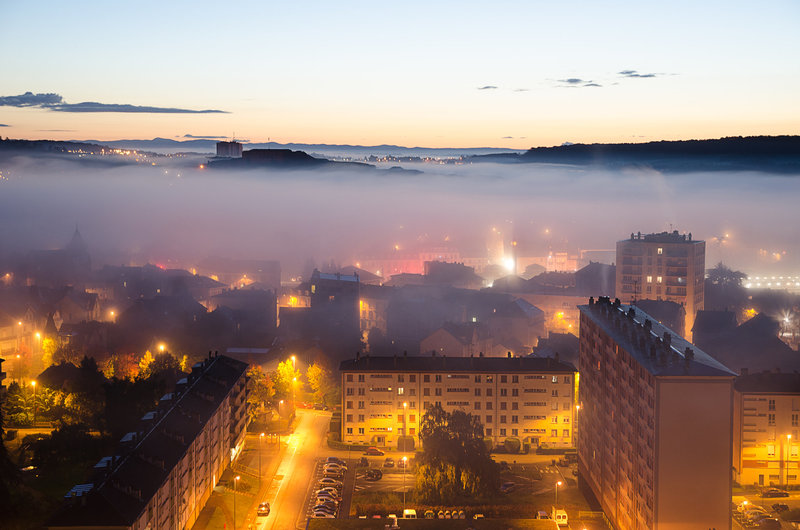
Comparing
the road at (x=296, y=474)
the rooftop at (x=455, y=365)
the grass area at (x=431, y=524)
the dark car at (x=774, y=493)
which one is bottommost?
the road at (x=296, y=474)

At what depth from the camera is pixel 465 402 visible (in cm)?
2894

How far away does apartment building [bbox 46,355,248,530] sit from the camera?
52.3 feet

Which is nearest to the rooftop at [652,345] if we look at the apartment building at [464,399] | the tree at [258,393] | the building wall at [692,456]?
the building wall at [692,456]

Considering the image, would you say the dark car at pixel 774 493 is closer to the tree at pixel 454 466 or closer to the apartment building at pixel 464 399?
the apartment building at pixel 464 399

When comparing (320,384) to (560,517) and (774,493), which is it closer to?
(560,517)

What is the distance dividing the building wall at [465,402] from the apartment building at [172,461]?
415cm

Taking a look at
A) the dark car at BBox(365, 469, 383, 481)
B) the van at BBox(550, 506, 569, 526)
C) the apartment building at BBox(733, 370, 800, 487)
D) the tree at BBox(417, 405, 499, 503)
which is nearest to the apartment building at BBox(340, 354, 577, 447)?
the dark car at BBox(365, 469, 383, 481)

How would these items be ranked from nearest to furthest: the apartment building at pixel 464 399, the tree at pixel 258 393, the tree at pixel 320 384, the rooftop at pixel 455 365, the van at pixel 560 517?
1. the van at pixel 560 517
2. the apartment building at pixel 464 399
3. the rooftop at pixel 455 365
4. the tree at pixel 258 393
5. the tree at pixel 320 384

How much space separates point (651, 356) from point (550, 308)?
36170 millimetres

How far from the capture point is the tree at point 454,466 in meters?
22.2

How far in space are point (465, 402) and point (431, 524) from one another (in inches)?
365

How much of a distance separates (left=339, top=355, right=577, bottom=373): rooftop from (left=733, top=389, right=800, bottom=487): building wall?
19.3ft

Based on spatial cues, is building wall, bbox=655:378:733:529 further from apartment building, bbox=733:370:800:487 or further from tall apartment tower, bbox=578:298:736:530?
apartment building, bbox=733:370:800:487

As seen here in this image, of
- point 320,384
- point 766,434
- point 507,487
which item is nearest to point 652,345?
point 507,487
